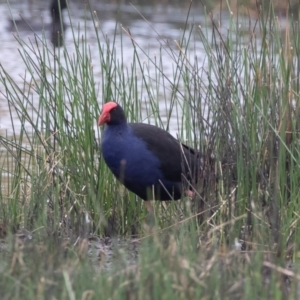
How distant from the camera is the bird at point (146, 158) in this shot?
3373 mm

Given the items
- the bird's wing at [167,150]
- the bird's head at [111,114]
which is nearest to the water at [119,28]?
the bird's wing at [167,150]

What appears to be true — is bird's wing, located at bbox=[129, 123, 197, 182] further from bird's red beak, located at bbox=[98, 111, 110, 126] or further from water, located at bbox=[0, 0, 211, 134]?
water, located at bbox=[0, 0, 211, 134]

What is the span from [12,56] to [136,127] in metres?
5.40

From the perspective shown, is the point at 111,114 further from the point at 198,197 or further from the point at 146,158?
the point at 198,197

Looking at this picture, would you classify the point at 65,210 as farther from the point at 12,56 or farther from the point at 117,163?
the point at 12,56

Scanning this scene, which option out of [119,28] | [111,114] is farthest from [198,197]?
[119,28]

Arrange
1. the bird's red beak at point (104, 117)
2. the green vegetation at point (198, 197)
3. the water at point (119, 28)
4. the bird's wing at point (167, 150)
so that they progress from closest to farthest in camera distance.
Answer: the green vegetation at point (198, 197)
the bird's red beak at point (104, 117)
the bird's wing at point (167, 150)
the water at point (119, 28)

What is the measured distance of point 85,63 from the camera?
342cm

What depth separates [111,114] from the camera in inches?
133

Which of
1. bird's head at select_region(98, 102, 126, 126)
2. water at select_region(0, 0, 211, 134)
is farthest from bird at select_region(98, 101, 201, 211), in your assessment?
→ water at select_region(0, 0, 211, 134)

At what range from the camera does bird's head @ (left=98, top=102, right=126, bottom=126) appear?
3.35m

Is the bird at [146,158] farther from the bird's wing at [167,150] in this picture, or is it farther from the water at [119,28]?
the water at [119,28]

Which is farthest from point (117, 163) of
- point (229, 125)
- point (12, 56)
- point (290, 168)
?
point (12, 56)

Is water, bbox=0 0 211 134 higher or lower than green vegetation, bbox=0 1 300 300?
higher
